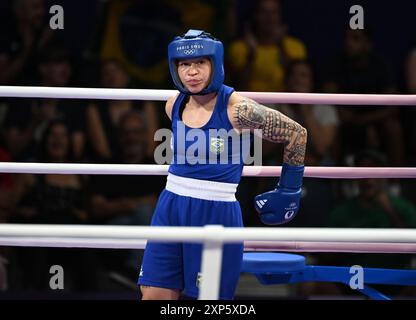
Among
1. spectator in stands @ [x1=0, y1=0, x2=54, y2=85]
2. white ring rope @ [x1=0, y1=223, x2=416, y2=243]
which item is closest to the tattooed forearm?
white ring rope @ [x1=0, y1=223, x2=416, y2=243]

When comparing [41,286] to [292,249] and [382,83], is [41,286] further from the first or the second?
[382,83]

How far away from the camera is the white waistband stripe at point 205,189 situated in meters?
2.48

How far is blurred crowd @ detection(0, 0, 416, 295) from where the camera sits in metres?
4.12

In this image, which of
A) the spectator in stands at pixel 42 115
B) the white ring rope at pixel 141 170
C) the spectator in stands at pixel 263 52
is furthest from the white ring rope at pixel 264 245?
the spectator in stands at pixel 263 52

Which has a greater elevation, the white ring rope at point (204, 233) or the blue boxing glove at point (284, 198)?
the white ring rope at point (204, 233)

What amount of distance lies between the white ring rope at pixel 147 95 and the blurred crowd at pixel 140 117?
1.22 meters

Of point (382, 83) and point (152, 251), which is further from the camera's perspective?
point (382, 83)

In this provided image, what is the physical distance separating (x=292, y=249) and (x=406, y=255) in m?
1.34

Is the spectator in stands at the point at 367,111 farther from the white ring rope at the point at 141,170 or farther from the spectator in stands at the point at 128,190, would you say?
the white ring rope at the point at 141,170

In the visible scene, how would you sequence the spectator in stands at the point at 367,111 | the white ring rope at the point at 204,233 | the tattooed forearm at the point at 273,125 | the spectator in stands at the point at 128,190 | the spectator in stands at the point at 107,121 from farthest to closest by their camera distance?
the spectator in stands at the point at 367,111 < the spectator in stands at the point at 107,121 < the spectator in stands at the point at 128,190 < the tattooed forearm at the point at 273,125 < the white ring rope at the point at 204,233

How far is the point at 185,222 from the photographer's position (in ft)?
8.15

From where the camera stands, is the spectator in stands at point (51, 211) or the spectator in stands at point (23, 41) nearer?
the spectator in stands at point (51, 211)

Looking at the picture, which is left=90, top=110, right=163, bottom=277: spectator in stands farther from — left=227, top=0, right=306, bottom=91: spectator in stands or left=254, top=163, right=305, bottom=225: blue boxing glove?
left=254, top=163, right=305, bottom=225: blue boxing glove
